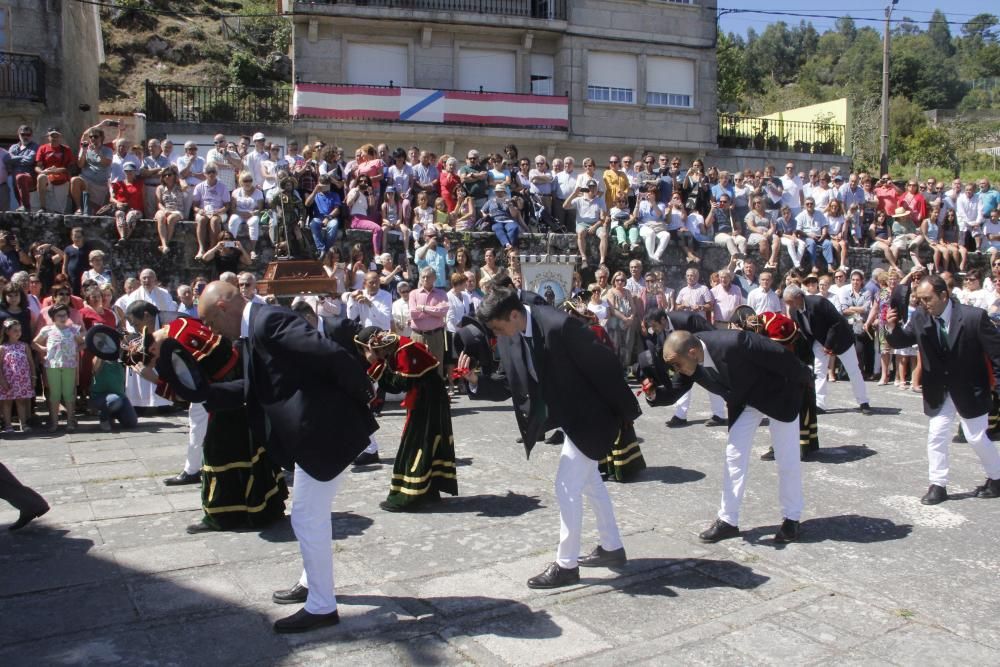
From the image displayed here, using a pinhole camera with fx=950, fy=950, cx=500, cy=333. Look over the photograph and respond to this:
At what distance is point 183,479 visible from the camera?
7980 mm

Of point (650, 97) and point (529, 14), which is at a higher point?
point (529, 14)

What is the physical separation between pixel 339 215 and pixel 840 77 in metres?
86.1

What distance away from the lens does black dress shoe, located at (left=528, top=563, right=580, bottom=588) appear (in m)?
5.43

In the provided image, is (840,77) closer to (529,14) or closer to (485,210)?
(529,14)

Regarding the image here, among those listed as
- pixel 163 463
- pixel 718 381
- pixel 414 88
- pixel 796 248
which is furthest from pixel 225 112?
pixel 718 381

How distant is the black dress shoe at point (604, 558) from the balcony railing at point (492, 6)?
872 inches

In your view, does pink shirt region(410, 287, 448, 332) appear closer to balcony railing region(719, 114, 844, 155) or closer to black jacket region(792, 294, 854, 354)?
black jacket region(792, 294, 854, 354)

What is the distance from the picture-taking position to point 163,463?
8859 mm

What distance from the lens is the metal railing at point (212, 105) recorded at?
2423 centimetres

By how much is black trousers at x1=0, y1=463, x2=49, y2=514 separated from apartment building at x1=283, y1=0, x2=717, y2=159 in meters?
18.7

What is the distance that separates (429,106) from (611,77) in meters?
5.76

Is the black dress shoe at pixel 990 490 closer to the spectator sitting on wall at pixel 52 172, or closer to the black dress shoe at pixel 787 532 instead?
the black dress shoe at pixel 787 532

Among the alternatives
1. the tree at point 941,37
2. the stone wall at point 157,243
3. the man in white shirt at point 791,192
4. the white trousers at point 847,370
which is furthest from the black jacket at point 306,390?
the tree at point 941,37

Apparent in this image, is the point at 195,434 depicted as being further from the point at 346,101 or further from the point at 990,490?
the point at 346,101
